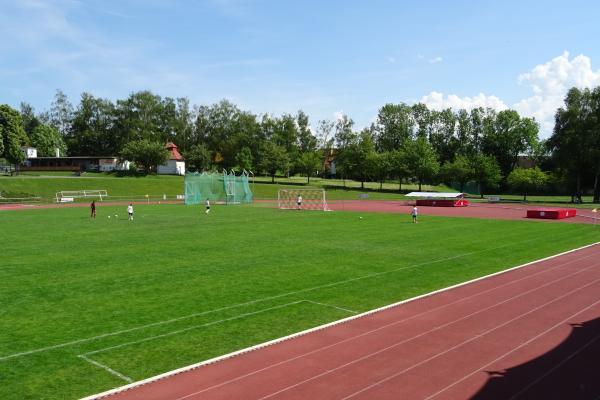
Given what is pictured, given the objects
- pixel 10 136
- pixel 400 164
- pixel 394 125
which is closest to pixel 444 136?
pixel 394 125

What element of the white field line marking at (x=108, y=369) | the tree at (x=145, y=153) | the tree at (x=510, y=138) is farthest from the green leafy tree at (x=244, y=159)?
the white field line marking at (x=108, y=369)

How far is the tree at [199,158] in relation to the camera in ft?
342

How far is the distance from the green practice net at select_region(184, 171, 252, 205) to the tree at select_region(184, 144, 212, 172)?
4207 centimetres

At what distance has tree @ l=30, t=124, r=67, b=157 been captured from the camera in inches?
4478

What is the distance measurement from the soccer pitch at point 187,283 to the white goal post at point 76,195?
101 feet

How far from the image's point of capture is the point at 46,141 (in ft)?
373

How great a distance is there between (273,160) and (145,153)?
81.2 ft

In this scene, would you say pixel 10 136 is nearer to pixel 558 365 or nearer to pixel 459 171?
pixel 459 171

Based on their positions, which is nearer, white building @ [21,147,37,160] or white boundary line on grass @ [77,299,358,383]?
white boundary line on grass @ [77,299,358,383]

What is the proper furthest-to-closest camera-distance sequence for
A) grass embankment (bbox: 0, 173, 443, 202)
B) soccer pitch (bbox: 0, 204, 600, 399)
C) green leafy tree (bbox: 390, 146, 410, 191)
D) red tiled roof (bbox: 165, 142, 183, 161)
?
red tiled roof (bbox: 165, 142, 183, 161), green leafy tree (bbox: 390, 146, 410, 191), grass embankment (bbox: 0, 173, 443, 202), soccer pitch (bbox: 0, 204, 600, 399)

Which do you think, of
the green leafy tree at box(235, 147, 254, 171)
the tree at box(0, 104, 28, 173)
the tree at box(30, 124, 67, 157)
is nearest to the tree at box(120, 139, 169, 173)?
the green leafy tree at box(235, 147, 254, 171)

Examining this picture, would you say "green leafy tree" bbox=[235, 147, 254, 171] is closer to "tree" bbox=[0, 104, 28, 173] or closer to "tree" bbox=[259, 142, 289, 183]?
"tree" bbox=[259, 142, 289, 183]

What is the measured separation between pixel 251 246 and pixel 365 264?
669 centimetres

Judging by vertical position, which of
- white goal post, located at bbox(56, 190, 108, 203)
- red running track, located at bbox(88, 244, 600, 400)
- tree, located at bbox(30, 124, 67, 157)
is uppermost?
tree, located at bbox(30, 124, 67, 157)
